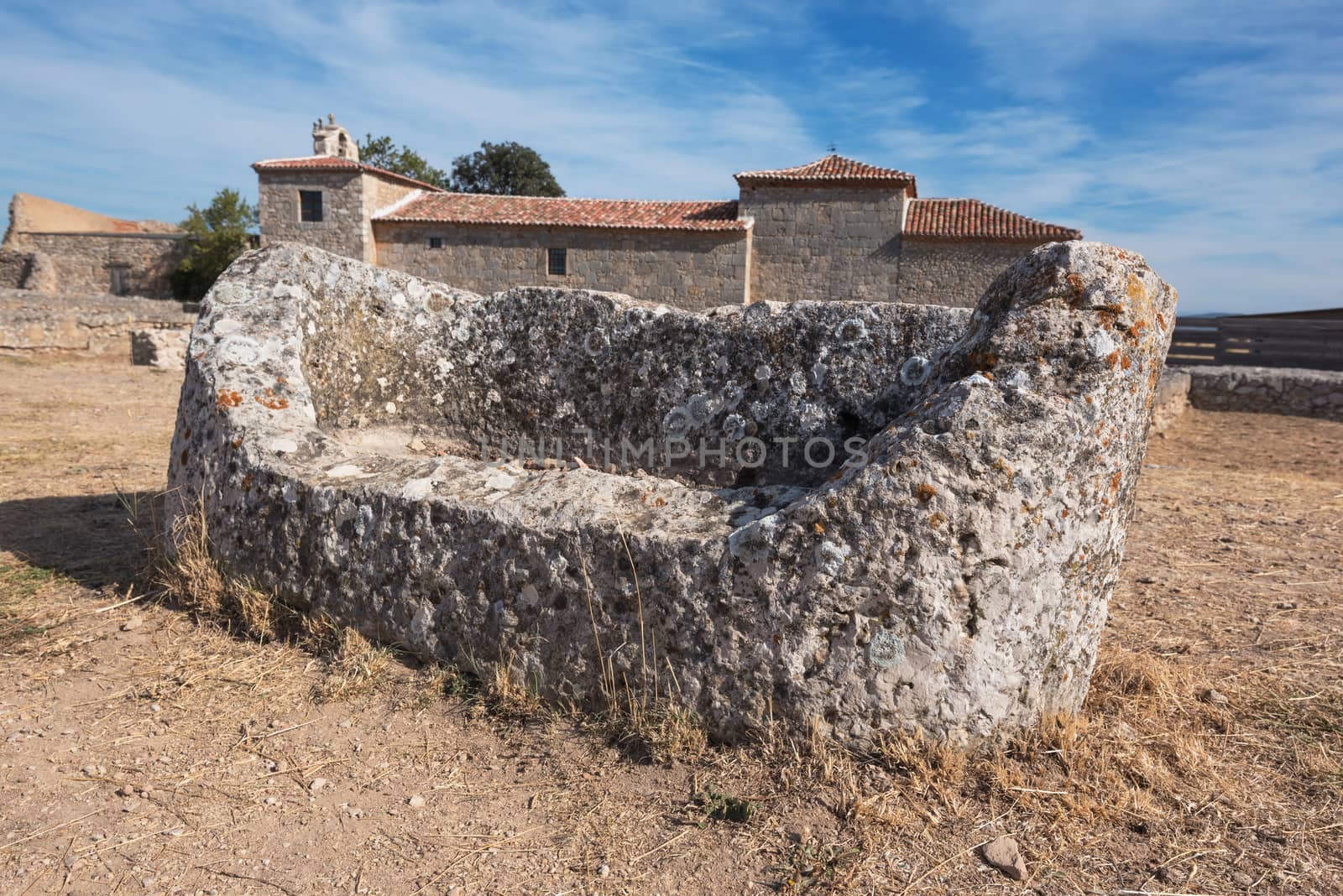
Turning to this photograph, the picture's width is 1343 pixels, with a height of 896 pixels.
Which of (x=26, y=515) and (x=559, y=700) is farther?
(x=26, y=515)

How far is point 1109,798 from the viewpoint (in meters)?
2.04

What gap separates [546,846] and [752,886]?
1.66 feet

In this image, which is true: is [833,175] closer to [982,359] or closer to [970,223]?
[970,223]

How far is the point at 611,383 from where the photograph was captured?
386 cm

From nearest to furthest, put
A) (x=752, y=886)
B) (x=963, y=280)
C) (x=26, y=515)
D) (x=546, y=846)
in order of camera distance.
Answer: (x=752, y=886)
(x=546, y=846)
(x=26, y=515)
(x=963, y=280)

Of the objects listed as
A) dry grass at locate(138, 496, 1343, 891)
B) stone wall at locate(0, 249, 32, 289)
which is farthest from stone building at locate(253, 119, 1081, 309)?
dry grass at locate(138, 496, 1343, 891)

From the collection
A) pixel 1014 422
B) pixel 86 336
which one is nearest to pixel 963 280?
pixel 86 336

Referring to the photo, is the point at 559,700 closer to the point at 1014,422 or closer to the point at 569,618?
the point at 569,618

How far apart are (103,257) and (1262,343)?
40.4 metres

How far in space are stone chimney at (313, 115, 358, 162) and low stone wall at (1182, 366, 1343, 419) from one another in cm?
2737

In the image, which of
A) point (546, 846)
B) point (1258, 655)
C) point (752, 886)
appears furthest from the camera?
point (1258, 655)

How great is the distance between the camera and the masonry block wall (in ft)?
75.5

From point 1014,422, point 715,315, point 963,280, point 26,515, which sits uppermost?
point 963,280

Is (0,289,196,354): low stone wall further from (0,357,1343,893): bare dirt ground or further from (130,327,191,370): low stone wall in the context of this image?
(0,357,1343,893): bare dirt ground
